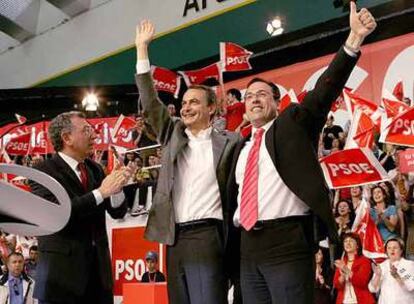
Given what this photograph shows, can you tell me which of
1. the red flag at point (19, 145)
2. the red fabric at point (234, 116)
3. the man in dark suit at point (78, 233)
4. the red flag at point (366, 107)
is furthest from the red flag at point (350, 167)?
the red flag at point (19, 145)

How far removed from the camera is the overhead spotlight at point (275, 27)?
9055 mm

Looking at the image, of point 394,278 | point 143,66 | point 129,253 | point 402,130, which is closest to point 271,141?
point 143,66

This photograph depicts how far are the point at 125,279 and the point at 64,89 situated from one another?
522 centimetres

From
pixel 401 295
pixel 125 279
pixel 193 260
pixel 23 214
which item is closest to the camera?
pixel 23 214

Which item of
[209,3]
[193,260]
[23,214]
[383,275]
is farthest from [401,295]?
[209,3]

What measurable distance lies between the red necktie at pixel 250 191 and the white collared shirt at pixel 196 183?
171mm

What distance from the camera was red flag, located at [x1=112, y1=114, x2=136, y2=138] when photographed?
8.54 m

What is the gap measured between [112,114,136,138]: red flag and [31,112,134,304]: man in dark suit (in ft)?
18.9

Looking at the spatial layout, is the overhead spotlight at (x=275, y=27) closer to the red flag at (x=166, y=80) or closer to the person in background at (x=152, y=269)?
→ the red flag at (x=166, y=80)

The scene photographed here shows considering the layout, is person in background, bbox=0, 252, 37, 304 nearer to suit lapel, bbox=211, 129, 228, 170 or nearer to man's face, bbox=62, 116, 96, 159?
man's face, bbox=62, 116, 96, 159

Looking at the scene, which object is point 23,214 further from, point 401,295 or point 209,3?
point 209,3

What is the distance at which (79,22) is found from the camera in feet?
42.5

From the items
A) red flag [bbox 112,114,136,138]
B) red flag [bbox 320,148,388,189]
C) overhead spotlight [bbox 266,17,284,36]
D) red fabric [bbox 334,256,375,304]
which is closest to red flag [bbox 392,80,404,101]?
red flag [bbox 320,148,388,189]

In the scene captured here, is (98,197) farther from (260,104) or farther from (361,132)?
(361,132)
